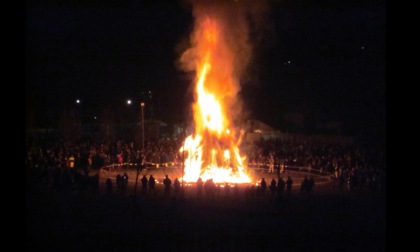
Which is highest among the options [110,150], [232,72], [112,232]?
[232,72]

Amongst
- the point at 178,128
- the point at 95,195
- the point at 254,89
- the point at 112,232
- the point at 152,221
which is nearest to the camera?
the point at 112,232

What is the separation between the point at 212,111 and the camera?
104ft

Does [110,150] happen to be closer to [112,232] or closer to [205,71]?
[205,71]

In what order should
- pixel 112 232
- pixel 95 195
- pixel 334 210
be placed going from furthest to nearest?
pixel 95 195 < pixel 334 210 < pixel 112 232

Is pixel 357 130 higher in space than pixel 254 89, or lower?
lower

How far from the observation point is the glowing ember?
1192 inches

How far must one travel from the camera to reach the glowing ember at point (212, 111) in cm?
3027

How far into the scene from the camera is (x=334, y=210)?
1831 centimetres

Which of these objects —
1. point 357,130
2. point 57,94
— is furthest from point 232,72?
point 57,94

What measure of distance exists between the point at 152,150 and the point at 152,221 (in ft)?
58.1

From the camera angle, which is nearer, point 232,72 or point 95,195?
point 95,195

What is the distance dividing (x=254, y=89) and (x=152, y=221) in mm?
51785

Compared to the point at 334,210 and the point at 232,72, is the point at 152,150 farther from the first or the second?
the point at 334,210

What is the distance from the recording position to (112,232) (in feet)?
46.2
